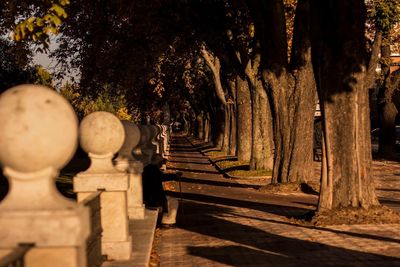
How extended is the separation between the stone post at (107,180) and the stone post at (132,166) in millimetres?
2042

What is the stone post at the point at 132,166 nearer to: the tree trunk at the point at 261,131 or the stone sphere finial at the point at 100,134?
the stone sphere finial at the point at 100,134

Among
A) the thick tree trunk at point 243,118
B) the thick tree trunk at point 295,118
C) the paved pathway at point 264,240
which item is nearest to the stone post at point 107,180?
the paved pathway at point 264,240

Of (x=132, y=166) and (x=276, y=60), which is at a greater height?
(x=276, y=60)

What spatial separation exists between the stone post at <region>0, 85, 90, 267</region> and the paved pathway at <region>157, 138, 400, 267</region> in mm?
5073

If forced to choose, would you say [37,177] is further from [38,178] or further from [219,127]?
[219,127]

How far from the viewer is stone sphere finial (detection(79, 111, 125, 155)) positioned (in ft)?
25.1

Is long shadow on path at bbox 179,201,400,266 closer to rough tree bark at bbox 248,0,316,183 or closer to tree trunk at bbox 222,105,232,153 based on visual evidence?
rough tree bark at bbox 248,0,316,183

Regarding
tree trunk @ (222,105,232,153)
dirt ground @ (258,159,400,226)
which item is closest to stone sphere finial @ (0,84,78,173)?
dirt ground @ (258,159,400,226)

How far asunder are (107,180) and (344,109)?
6.36 m

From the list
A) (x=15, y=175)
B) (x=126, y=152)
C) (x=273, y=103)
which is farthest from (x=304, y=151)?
(x=15, y=175)

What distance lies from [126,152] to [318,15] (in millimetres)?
5017

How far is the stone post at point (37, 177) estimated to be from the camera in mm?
4125

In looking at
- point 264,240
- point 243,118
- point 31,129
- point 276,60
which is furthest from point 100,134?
point 243,118

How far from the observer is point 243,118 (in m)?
32.8
